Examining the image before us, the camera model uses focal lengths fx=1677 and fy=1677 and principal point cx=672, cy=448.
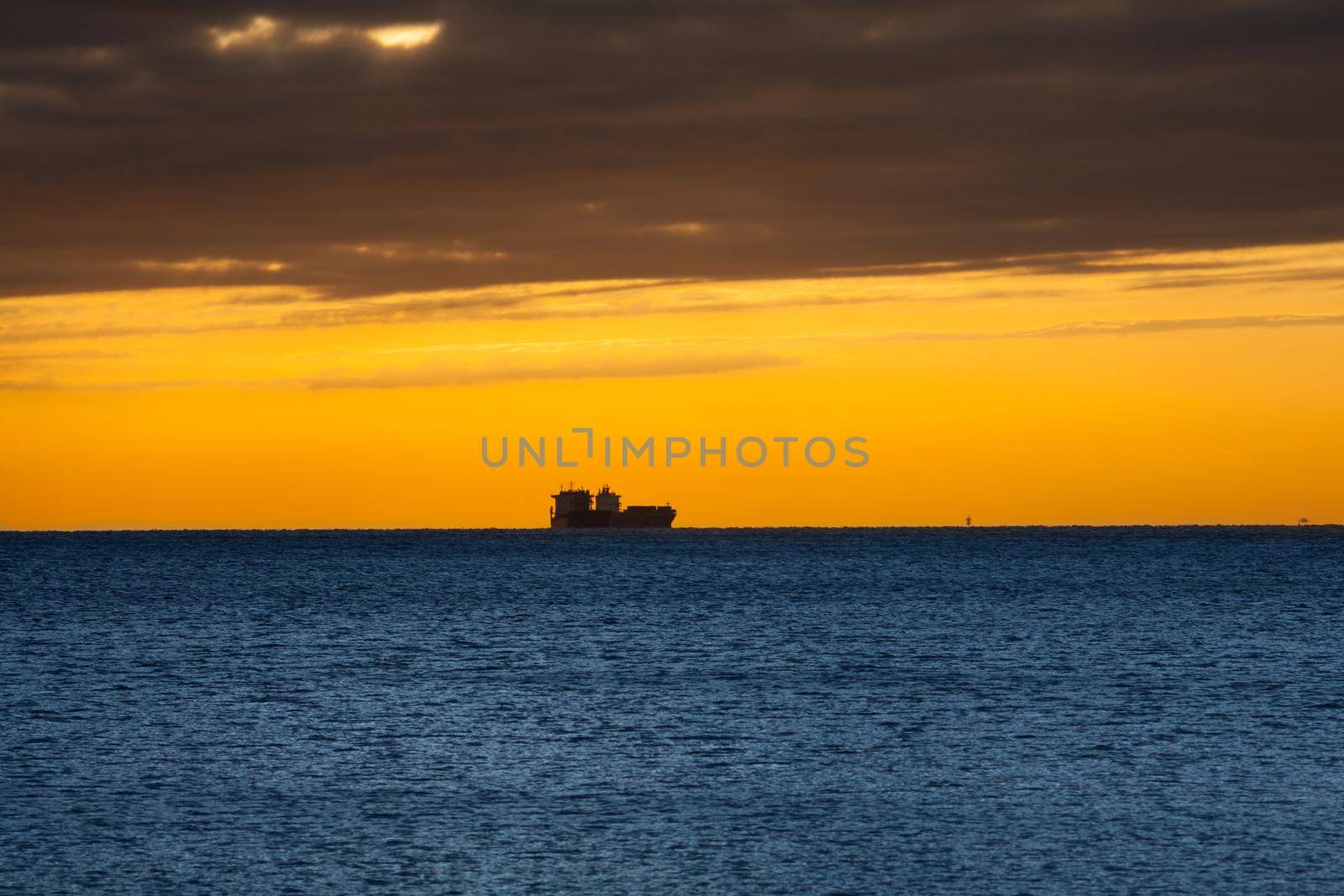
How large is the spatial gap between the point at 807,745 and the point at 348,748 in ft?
47.4

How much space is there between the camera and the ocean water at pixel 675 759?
117ft

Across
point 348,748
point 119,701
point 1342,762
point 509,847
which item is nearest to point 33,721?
point 119,701

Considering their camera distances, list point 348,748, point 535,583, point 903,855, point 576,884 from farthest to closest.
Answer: point 535,583
point 348,748
point 903,855
point 576,884

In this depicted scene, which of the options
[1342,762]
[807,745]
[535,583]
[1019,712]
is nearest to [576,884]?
[807,745]

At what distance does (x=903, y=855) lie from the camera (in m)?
36.6

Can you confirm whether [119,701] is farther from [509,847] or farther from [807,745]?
[509,847]

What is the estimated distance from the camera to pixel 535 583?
586 feet

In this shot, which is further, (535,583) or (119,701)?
(535,583)

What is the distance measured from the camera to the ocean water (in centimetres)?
3562

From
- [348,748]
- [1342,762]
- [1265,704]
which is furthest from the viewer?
[1265,704]

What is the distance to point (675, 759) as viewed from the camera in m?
49.9

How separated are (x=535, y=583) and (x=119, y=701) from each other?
11245 cm

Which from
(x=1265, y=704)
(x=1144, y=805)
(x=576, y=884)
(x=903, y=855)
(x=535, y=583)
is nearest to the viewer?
(x=576, y=884)

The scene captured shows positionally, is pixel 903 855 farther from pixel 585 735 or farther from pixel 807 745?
pixel 585 735
